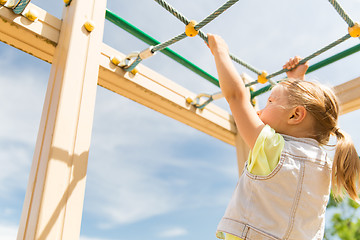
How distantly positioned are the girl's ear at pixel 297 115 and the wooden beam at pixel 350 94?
0.63 m

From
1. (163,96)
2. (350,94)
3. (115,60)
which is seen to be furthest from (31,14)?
(350,94)

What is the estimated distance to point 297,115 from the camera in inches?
29.2

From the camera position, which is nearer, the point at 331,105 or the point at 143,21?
the point at 331,105

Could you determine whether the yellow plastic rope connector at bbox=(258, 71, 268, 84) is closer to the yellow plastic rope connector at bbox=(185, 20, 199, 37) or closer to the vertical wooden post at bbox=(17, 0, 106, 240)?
the yellow plastic rope connector at bbox=(185, 20, 199, 37)

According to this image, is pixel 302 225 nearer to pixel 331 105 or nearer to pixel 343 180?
pixel 343 180

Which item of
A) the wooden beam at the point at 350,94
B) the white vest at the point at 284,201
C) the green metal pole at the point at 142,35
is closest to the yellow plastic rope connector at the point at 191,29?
the green metal pole at the point at 142,35

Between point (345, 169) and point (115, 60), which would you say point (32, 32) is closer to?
point (115, 60)

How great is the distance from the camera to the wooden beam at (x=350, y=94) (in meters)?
1.24

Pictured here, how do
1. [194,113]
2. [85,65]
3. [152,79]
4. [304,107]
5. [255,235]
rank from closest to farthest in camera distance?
[255,235] < [304,107] < [85,65] < [152,79] < [194,113]

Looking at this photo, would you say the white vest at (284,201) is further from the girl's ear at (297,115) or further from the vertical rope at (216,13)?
the vertical rope at (216,13)

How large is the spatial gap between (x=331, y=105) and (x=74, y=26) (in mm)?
671

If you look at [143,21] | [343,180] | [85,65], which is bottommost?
[343,180]

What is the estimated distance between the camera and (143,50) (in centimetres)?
98

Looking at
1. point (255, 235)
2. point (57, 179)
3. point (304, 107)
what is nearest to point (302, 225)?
point (255, 235)
